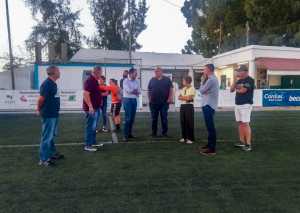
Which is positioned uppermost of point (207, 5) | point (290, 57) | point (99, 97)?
point (207, 5)

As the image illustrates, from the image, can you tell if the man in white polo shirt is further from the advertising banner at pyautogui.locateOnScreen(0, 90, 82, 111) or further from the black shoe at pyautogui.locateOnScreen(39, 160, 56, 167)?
the advertising banner at pyautogui.locateOnScreen(0, 90, 82, 111)

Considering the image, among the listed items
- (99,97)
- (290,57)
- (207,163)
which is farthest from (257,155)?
(290,57)

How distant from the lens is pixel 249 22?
1407 inches

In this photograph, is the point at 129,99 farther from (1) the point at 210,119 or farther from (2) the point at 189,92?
(1) the point at 210,119

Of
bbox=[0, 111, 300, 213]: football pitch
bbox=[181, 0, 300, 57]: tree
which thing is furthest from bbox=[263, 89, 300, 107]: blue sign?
bbox=[181, 0, 300, 57]: tree

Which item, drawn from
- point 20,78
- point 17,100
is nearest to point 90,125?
point 17,100

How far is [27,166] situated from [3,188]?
107 cm

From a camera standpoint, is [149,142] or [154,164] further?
[149,142]

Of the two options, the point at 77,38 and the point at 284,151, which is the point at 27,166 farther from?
the point at 77,38

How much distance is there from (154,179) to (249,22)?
35.0 m

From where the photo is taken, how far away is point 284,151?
6.64 metres

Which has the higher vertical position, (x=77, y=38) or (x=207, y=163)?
(x=77, y=38)

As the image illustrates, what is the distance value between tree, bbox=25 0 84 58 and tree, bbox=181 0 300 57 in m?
19.4

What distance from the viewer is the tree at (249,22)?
32688 mm
